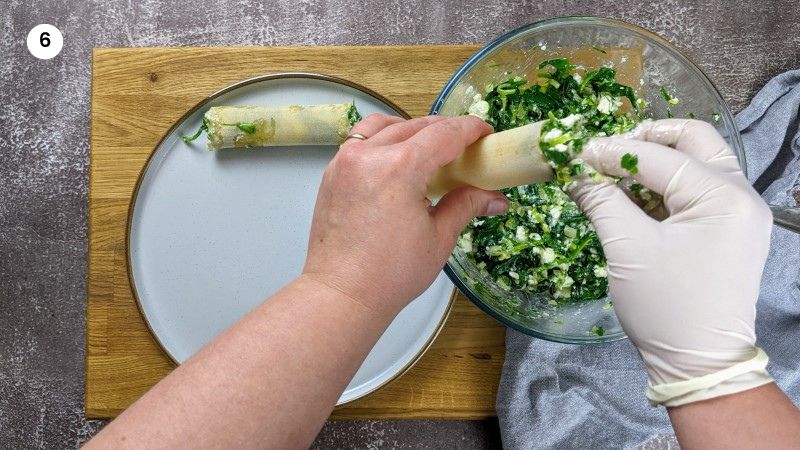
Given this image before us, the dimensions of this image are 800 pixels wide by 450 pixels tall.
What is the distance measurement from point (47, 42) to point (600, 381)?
59.3 inches

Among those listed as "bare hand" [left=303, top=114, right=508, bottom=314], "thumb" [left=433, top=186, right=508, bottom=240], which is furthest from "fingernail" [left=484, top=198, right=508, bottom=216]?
"bare hand" [left=303, top=114, right=508, bottom=314]

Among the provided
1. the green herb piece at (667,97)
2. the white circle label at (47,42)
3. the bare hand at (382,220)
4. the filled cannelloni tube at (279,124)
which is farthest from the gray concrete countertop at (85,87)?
the bare hand at (382,220)

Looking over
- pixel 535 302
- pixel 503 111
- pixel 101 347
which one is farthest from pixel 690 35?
pixel 101 347

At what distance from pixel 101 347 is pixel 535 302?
0.86 m

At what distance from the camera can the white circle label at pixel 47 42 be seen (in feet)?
5.31

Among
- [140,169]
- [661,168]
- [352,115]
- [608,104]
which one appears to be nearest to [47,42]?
[140,169]

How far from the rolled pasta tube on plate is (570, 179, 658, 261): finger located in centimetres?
52

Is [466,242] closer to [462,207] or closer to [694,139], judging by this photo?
[462,207]

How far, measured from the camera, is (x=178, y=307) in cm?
132

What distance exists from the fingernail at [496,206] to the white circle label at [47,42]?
1212mm

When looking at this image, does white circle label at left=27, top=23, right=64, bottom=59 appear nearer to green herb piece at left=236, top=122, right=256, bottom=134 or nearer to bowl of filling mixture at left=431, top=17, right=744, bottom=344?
green herb piece at left=236, top=122, right=256, bottom=134

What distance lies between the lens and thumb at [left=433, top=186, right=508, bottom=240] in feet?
3.12

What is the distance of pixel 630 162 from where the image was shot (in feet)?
2.90

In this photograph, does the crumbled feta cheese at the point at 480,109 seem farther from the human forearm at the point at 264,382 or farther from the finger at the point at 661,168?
the human forearm at the point at 264,382
